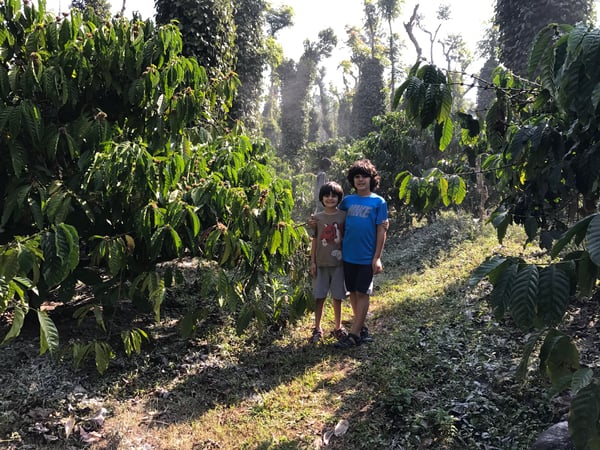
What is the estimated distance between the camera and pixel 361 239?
3.74 meters

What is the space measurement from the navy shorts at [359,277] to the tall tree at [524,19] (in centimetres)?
496

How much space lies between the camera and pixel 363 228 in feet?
12.2

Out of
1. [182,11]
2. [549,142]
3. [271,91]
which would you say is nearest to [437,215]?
[182,11]

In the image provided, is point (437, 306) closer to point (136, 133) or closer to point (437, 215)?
point (136, 133)

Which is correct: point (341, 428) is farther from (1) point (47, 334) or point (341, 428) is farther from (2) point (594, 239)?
(2) point (594, 239)

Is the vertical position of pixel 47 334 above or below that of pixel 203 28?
below

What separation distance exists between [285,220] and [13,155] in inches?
71.1

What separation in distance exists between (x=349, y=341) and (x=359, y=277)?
0.55m

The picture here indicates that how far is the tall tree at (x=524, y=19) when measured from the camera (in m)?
7.01

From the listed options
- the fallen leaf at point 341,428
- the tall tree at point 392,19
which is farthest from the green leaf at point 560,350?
the tall tree at point 392,19

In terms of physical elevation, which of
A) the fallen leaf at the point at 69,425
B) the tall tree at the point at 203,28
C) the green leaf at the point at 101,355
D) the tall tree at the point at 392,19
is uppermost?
the tall tree at the point at 392,19

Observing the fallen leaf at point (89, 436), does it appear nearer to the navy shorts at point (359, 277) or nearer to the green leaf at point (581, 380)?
the navy shorts at point (359, 277)

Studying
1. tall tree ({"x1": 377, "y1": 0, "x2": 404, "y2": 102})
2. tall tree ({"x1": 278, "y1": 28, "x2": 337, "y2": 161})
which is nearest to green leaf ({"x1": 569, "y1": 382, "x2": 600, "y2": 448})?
tall tree ({"x1": 278, "y1": 28, "x2": 337, "y2": 161})

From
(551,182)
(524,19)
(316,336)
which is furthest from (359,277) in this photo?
(524,19)
